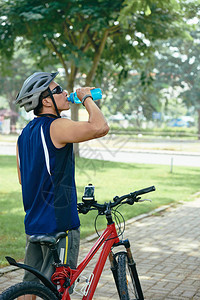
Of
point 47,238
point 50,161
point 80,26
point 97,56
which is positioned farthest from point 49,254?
point 97,56

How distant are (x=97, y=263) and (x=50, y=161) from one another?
0.79 meters

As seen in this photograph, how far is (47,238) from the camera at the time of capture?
2.73 metres

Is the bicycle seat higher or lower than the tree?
lower

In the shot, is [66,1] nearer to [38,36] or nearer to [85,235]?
[38,36]

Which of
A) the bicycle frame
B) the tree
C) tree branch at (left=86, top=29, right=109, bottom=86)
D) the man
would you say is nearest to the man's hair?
the man

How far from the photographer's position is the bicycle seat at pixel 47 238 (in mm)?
2725

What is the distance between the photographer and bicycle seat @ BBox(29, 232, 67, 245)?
273 centimetres

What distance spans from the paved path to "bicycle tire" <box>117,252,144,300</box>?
4.13 ft

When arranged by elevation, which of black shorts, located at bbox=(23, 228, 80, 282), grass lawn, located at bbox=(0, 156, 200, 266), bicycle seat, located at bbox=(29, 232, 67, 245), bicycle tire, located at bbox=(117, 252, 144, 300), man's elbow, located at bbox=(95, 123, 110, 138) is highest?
man's elbow, located at bbox=(95, 123, 110, 138)

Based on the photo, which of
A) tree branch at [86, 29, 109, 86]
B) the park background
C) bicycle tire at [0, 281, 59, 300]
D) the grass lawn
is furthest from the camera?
tree branch at [86, 29, 109, 86]

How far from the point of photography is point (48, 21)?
1830cm

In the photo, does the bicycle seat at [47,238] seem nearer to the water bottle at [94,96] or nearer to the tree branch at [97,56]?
the water bottle at [94,96]

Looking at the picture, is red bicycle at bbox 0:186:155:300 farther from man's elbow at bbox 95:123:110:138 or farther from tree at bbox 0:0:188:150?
tree at bbox 0:0:188:150

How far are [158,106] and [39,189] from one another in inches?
2087
